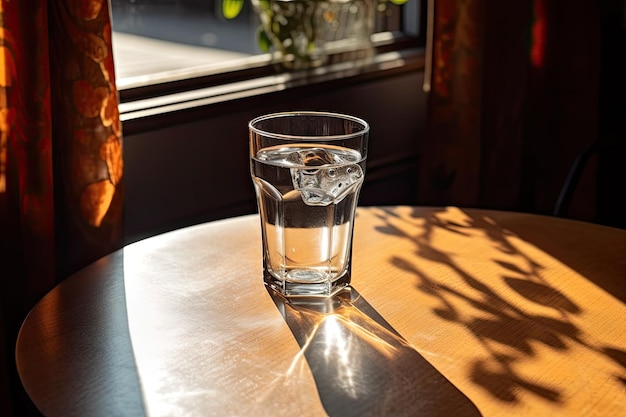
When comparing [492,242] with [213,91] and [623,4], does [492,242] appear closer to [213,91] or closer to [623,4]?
[213,91]

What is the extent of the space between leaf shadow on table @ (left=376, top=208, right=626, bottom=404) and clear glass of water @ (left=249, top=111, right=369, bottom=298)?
144mm

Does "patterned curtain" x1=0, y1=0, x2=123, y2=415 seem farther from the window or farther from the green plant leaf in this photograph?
the green plant leaf

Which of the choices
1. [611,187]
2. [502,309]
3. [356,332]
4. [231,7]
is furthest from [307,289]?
[611,187]

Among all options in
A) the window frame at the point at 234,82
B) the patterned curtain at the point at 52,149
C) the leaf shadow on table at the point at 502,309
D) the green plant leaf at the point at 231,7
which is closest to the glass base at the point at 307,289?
the leaf shadow on table at the point at 502,309

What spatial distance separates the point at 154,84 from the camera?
84.4 inches

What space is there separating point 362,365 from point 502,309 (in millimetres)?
256

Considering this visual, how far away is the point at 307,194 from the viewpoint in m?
1.11

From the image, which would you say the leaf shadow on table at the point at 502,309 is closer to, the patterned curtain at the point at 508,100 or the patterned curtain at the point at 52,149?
the patterned curtain at the point at 52,149

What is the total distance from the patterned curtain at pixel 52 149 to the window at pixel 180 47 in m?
0.39

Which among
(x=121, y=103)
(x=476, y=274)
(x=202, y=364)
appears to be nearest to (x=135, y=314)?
(x=202, y=364)

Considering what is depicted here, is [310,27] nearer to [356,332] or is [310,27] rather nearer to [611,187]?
[611,187]

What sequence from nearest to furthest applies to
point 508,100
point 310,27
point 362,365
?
point 362,365, point 310,27, point 508,100

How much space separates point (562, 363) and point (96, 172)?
1.06 meters

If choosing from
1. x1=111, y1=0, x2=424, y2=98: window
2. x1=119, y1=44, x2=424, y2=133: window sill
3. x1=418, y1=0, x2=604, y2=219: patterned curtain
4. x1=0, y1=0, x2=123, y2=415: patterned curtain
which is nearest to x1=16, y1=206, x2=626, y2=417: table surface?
x1=0, y1=0, x2=123, y2=415: patterned curtain
